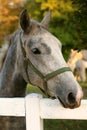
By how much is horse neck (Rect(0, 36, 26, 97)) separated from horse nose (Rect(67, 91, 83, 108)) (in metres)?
0.97

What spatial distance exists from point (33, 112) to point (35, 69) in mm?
531

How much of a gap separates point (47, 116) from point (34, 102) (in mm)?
167

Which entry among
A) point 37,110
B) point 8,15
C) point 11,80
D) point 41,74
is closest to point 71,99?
point 37,110

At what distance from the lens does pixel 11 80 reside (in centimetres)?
403

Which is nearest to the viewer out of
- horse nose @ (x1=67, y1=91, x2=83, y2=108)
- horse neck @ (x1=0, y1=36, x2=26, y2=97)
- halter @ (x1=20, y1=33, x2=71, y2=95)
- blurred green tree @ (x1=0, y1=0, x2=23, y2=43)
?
horse nose @ (x1=67, y1=91, x2=83, y2=108)

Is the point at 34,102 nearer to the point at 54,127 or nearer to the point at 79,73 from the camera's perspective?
the point at 54,127

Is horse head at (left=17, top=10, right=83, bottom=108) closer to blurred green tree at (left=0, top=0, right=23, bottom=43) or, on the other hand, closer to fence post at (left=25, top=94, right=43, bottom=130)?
fence post at (left=25, top=94, right=43, bottom=130)

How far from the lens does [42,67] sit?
11.6 ft

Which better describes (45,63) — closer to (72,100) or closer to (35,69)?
(35,69)

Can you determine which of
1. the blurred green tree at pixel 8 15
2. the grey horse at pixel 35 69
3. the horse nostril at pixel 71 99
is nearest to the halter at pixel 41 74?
the grey horse at pixel 35 69

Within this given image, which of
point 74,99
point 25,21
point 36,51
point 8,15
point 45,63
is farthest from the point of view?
point 8,15

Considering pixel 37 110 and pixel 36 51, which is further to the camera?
pixel 36 51

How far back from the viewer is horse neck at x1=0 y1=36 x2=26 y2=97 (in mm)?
4016

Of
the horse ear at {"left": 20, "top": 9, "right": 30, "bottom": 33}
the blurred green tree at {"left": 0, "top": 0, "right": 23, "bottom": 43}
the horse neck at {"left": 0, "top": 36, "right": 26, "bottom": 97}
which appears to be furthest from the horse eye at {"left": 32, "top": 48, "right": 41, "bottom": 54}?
the blurred green tree at {"left": 0, "top": 0, "right": 23, "bottom": 43}
